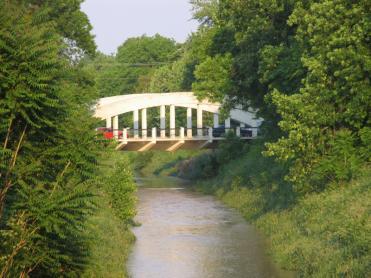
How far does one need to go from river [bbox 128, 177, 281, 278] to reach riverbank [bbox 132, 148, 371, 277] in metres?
0.78

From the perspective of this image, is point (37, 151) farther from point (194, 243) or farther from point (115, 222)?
point (194, 243)

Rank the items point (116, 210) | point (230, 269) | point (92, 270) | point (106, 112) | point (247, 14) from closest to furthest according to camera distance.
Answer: point (92, 270) → point (230, 269) → point (116, 210) → point (247, 14) → point (106, 112)

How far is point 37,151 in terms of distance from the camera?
51.9 ft

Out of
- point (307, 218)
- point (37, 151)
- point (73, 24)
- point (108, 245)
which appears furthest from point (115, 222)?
point (73, 24)

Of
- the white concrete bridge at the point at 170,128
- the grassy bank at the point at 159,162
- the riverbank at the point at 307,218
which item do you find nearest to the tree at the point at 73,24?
the white concrete bridge at the point at 170,128

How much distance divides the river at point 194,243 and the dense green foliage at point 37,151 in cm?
1001

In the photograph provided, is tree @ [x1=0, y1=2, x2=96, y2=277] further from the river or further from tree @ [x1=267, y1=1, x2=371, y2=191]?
tree @ [x1=267, y1=1, x2=371, y2=191]

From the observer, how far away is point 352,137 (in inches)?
1180

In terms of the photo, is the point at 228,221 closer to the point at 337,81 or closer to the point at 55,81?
the point at 337,81

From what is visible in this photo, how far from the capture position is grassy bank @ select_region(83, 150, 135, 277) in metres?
23.9

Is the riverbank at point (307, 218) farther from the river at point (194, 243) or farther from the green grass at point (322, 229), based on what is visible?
the river at point (194, 243)

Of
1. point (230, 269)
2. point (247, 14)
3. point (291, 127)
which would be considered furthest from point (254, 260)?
point (247, 14)

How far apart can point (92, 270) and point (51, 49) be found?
6.91 m

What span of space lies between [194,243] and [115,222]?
3.39 metres
